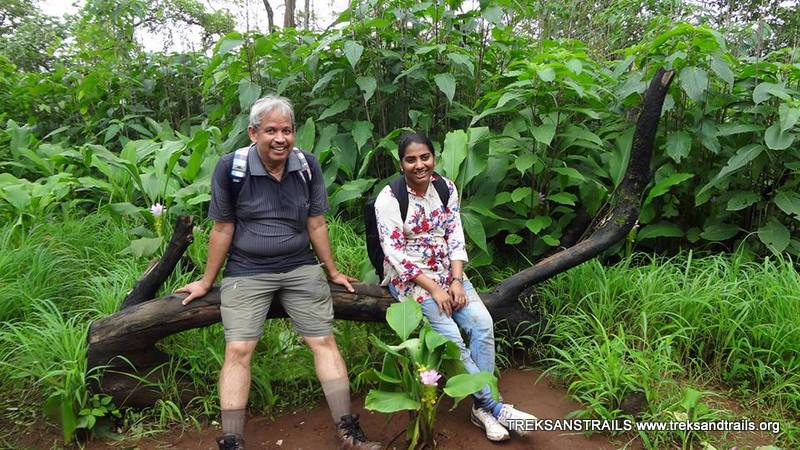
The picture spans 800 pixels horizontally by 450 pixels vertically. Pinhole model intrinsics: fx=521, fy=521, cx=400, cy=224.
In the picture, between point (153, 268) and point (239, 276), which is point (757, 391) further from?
point (153, 268)

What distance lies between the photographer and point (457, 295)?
246 cm

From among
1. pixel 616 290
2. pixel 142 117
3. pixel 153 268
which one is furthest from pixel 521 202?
pixel 142 117

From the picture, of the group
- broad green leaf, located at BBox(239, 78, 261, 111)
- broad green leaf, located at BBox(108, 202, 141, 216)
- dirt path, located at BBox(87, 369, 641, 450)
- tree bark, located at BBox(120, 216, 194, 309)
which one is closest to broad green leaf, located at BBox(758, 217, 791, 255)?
dirt path, located at BBox(87, 369, 641, 450)

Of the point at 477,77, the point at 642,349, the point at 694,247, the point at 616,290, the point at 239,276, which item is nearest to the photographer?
the point at 239,276

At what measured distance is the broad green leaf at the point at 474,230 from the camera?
3014 mm

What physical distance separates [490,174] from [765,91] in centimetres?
167

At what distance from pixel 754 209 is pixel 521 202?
5.11 feet

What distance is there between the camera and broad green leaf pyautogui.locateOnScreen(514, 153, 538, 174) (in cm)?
303

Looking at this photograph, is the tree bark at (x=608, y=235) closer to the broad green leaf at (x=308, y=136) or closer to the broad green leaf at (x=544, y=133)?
the broad green leaf at (x=544, y=133)

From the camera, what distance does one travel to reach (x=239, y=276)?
2352 millimetres

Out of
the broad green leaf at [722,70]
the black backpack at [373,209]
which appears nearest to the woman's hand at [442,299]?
the black backpack at [373,209]

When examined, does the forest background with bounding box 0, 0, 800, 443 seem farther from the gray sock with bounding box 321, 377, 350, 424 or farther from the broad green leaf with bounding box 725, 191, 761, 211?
the gray sock with bounding box 321, 377, 350, 424

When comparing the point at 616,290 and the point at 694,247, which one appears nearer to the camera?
the point at 616,290

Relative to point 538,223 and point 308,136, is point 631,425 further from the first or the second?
point 308,136
